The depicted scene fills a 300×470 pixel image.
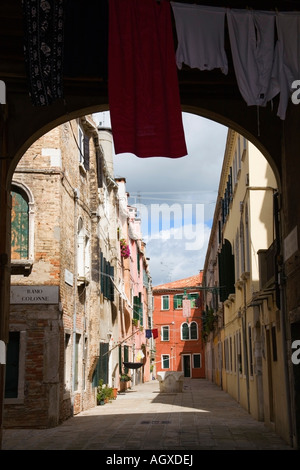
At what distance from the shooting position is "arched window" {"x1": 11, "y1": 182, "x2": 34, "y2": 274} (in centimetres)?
1557

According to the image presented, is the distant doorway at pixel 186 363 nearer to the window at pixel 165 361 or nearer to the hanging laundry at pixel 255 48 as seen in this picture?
the window at pixel 165 361

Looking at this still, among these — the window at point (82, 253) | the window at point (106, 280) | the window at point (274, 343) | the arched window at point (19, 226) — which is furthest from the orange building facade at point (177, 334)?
the window at point (274, 343)

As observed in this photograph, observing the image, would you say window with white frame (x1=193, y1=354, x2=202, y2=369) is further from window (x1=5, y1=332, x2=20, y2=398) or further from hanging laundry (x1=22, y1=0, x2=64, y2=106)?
hanging laundry (x1=22, y1=0, x2=64, y2=106)

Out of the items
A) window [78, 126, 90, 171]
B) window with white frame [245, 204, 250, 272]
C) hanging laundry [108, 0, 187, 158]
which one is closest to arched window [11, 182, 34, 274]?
window [78, 126, 90, 171]

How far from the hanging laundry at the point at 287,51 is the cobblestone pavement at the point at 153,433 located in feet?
19.8

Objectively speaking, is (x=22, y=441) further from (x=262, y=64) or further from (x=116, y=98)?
(x=262, y=64)

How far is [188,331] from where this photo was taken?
59.7 metres

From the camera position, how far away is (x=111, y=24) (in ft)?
29.6

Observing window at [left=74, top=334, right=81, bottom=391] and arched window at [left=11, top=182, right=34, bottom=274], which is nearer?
arched window at [left=11, top=182, right=34, bottom=274]

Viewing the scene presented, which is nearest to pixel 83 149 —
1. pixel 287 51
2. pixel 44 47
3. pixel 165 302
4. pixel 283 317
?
pixel 283 317

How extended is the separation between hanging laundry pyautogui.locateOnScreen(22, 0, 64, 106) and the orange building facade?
49.2 metres

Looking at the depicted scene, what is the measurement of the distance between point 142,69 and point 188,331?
5190 cm

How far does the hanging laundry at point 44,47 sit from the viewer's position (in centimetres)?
880

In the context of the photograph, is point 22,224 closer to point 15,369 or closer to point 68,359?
point 15,369
